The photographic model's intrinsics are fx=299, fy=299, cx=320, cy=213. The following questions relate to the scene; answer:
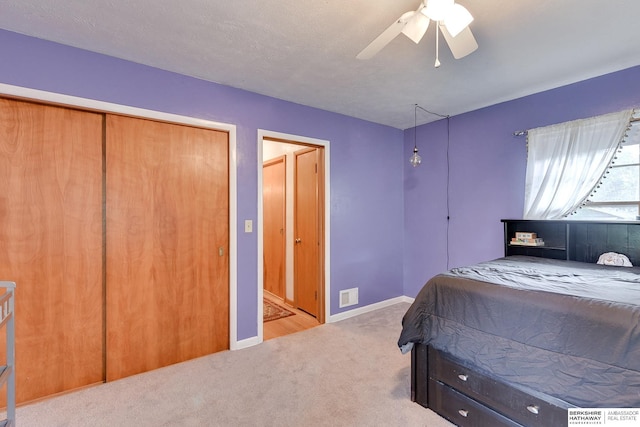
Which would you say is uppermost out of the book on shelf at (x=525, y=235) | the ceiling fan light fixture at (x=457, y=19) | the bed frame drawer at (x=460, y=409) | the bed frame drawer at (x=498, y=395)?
the ceiling fan light fixture at (x=457, y=19)

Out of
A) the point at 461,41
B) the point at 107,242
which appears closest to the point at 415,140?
the point at 461,41

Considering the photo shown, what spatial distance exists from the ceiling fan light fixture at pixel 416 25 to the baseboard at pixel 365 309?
287cm

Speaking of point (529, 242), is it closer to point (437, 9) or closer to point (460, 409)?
point (460, 409)

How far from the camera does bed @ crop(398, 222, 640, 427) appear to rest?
123 centimetres

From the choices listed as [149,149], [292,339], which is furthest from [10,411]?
[292,339]

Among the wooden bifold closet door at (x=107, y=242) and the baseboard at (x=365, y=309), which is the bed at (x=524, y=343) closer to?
the baseboard at (x=365, y=309)

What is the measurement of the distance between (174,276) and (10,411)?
1358mm

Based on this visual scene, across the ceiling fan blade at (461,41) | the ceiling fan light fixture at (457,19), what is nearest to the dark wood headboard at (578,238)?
the ceiling fan blade at (461,41)

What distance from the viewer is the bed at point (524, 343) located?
123cm

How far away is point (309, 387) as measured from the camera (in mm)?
2162

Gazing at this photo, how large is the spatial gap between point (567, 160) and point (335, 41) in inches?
94.1

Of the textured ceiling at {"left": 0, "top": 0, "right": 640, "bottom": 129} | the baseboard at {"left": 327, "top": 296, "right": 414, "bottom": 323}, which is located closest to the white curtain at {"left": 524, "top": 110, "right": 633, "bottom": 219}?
the textured ceiling at {"left": 0, "top": 0, "right": 640, "bottom": 129}

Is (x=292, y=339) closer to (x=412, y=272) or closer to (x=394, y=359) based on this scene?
(x=394, y=359)

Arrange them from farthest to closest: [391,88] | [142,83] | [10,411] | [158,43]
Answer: [391,88], [142,83], [158,43], [10,411]
